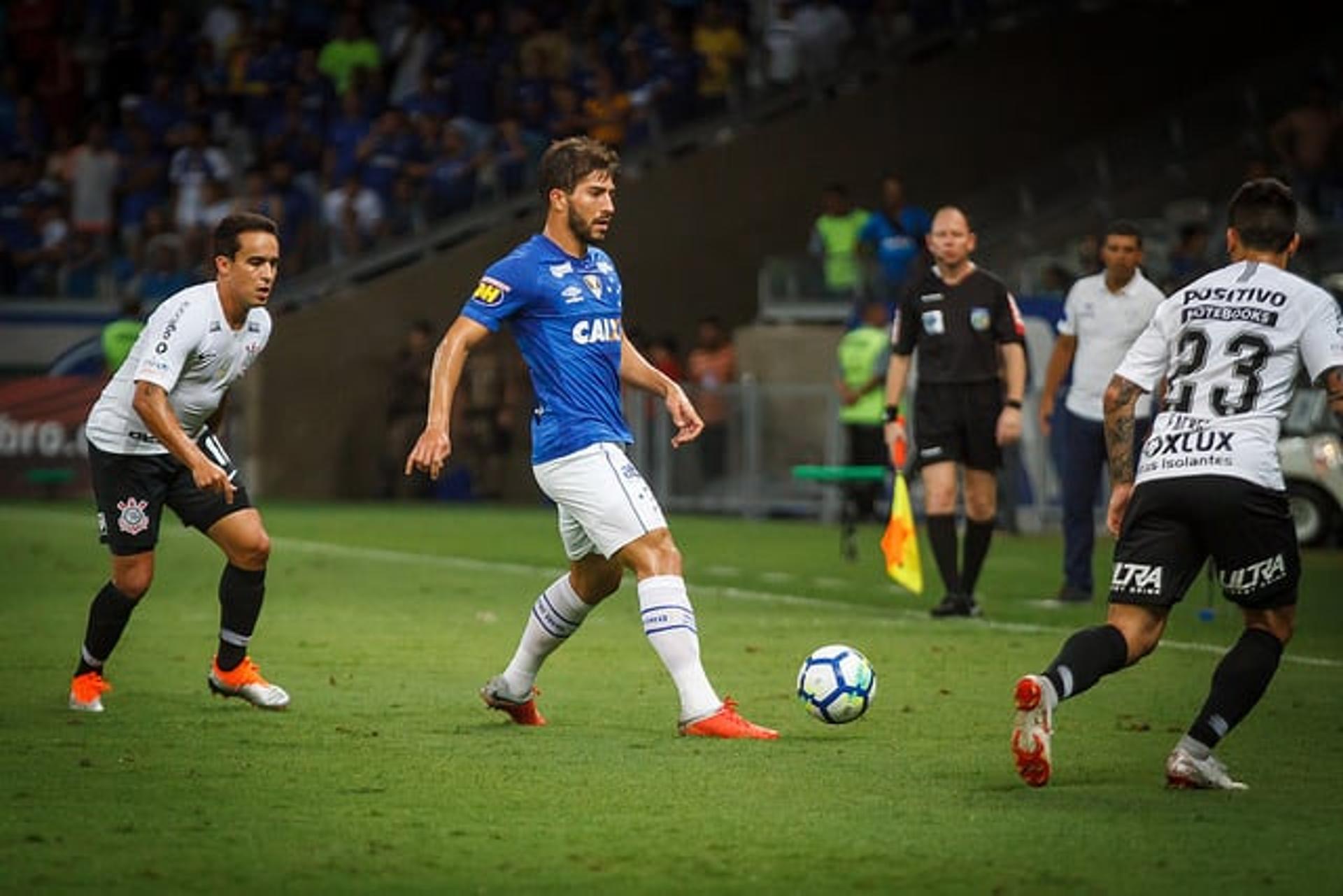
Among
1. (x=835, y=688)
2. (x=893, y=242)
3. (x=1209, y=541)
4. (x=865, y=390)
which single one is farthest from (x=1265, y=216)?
(x=893, y=242)

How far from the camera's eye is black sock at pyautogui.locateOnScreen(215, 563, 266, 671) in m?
11.6

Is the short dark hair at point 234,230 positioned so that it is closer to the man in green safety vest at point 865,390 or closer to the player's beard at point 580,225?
the player's beard at point 580,225

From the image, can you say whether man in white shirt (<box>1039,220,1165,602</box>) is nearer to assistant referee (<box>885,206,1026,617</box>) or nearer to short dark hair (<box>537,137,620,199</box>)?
assistant referee (<box>885,206,1026,617</box>)

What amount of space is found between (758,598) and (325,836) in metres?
10.2

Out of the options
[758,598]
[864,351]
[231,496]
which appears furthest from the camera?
[864,351]

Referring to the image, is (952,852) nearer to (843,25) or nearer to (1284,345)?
(1284,345)

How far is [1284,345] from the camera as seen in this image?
29.1 feet

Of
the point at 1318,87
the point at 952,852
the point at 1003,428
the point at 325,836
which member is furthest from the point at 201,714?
the point at 1318,87

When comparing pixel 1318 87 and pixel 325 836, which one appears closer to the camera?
pixel 325 836

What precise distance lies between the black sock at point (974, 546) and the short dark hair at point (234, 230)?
20.1 feet

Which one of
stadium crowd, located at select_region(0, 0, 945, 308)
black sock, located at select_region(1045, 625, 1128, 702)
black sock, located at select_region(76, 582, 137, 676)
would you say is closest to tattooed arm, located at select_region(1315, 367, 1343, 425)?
black sock, located at select_region(1045, 625, 1128, 702)

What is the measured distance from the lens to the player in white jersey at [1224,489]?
8.80 metres

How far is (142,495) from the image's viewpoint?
11500 mm

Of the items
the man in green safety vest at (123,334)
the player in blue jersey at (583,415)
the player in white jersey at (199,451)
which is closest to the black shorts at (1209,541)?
the player in blue jersey at (583,415)
